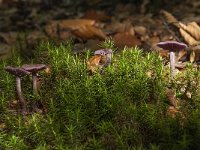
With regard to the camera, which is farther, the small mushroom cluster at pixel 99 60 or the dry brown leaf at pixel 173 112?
the small mushroom cluster at pixel 99 60

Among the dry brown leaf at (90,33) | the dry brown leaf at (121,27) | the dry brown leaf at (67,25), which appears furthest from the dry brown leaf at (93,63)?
the dry brown leaf at (67,25)

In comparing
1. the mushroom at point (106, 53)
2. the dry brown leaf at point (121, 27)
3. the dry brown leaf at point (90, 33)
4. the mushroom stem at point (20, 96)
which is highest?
the dry brown leaf at point (121, 27)

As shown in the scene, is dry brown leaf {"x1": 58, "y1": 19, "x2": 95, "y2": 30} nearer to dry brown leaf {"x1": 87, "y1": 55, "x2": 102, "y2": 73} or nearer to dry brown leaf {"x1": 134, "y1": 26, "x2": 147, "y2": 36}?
dry brown leaf {"x1": 134, "y1": 26, "x2": 147, "y2": 36}

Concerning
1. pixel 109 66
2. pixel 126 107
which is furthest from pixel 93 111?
pixel 109 66

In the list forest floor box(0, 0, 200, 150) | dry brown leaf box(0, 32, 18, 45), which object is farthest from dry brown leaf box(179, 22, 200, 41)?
dry brown leaf box(0, 32, 18, 45)

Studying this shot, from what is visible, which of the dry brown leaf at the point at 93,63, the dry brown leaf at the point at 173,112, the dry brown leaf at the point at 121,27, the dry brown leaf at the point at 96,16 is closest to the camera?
the dry brown leaf at the point at 173,112

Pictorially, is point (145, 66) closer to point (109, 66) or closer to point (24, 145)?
point (109, 66)

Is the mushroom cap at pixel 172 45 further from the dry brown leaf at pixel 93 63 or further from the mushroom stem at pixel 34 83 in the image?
the mushroom stem at pixel 34 83
